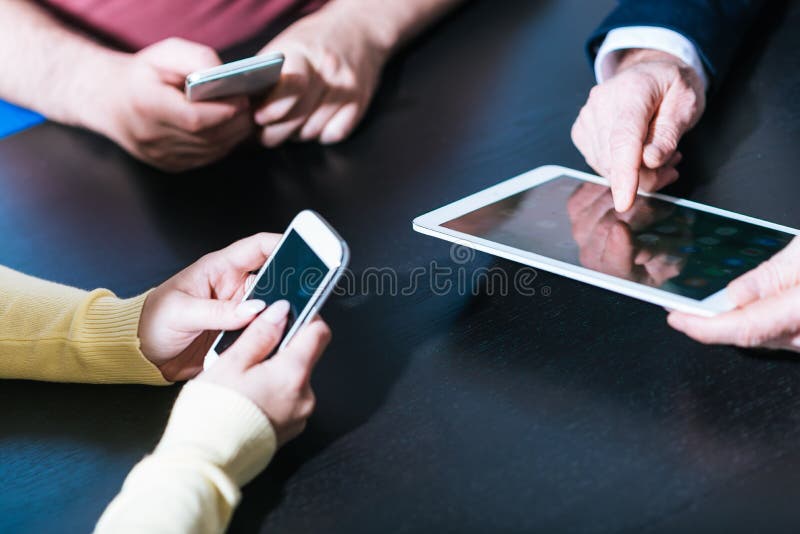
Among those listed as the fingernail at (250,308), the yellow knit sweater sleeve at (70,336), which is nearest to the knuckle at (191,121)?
the yellow knit sweater sleeve at (70,336)

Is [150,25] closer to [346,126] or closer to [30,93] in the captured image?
[30,93]

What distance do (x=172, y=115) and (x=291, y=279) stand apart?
1.43 ft

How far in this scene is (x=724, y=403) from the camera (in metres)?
0.60

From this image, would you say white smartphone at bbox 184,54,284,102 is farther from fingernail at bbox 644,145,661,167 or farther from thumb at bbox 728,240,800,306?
thumb at bbox 728,240,800,306

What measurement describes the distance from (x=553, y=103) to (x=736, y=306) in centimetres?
51

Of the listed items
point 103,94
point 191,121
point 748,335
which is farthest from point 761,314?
point 103,94

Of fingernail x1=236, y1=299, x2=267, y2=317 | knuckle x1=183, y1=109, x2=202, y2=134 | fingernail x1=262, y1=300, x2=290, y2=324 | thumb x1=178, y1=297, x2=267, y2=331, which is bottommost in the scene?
thumb x1=178, y1=297, x2=267, y2=331

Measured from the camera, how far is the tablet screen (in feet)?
2.19

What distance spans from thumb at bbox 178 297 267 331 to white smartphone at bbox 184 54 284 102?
0.34 metres

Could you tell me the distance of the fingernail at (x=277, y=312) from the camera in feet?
2.01

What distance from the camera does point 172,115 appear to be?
99cm

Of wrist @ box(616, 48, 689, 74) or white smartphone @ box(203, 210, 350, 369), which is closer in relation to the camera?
white smartphone @ box(203, 210, 350, 369)

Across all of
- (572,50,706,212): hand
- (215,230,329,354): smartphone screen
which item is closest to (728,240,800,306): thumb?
(572,50,706,212): hand

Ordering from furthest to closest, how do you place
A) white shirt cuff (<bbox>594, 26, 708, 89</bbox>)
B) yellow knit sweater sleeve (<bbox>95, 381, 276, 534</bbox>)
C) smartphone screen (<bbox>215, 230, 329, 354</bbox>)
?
1. white shirt cuff (<bbox>594, 26, 708, 89</bbox>)
2. smartphone screen (<bbox>215, 230, 329, 354</bbox>)
3. yellow knit sweater sleeve (<bbox>95, 381, 276, 534</bbox>)
